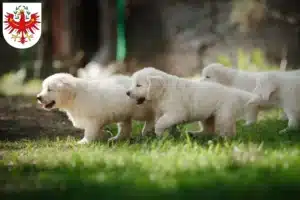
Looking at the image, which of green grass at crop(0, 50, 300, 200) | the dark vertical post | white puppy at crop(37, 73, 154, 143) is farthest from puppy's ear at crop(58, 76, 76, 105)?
the dark vertical post

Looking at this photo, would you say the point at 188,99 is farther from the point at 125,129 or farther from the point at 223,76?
the point at 223,76

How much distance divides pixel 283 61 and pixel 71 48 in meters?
5.03

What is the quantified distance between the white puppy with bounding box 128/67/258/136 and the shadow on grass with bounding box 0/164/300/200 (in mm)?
1952

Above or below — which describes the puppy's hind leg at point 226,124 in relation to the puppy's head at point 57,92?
below

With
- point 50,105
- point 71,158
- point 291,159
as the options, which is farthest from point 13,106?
point 291,159

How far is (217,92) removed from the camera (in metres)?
6.32

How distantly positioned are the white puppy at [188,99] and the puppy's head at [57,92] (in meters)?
0.65

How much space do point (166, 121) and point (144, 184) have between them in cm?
249

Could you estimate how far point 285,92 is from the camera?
23.5 ft

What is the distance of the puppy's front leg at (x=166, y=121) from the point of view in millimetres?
6227

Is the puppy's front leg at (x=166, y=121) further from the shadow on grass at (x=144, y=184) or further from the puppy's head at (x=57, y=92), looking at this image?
the shadow on grass at (x=144, y=184)

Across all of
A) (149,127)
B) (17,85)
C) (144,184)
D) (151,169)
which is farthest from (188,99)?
(17,85)

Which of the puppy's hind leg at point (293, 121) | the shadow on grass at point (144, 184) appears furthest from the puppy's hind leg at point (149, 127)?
the shadow on grass at point (144, 184)

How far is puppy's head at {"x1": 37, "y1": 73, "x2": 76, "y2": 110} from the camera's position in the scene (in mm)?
6398
